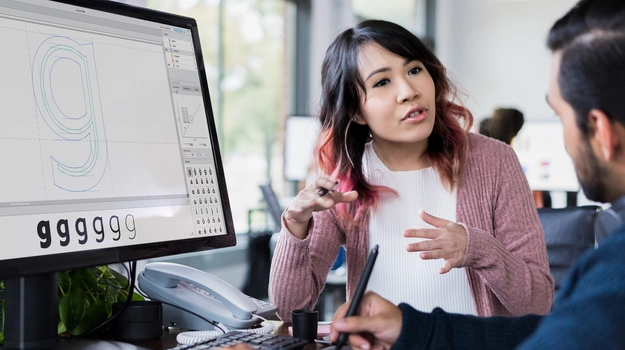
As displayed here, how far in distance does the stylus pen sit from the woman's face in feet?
1.93

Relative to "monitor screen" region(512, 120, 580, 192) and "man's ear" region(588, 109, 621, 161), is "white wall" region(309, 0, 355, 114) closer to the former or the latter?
"monitor screen" region(512, 120, 580, 192)

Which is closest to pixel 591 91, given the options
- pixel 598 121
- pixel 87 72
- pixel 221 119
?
pixel 598 121

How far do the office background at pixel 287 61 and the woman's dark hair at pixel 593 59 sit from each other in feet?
9.00

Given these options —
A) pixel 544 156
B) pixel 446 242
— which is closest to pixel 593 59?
pixel 446 242

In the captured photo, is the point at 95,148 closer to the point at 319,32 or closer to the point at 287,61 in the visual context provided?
the point at 287,61

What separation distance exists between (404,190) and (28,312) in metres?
0.86

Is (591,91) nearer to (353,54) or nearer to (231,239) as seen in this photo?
(231,239)

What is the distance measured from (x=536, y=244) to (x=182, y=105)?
755mm

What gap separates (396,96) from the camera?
1.45m

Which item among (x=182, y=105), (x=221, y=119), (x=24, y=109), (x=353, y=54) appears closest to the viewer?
(x=24, y=109)

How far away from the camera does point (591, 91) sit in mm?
745

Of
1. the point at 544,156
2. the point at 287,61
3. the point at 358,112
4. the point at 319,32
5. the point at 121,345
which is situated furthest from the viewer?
the point at 319,32

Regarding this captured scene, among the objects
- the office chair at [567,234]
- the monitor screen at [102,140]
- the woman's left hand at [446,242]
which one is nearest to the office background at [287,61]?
the office chair at [567,234]

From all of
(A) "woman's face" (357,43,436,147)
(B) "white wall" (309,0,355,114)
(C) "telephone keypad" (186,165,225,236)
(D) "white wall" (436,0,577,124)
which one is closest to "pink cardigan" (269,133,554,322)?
(A) "woman's face" (357,43,436,147)
